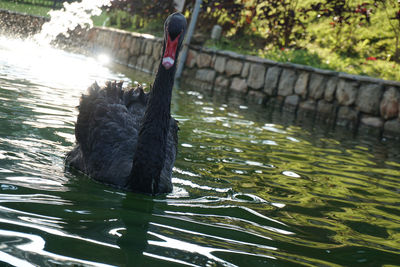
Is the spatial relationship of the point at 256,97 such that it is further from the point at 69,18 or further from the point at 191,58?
the point at 69,18

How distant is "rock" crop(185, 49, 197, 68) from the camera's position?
11.7 meters

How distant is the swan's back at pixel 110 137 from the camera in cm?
340

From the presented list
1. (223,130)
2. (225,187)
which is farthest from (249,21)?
(225,187)

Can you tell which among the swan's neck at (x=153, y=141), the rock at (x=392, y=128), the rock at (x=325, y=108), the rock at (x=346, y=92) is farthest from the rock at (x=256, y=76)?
the swan's neck at (x=153, y=141)

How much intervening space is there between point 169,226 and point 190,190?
930 millimetres

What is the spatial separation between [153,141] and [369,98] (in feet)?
19.1

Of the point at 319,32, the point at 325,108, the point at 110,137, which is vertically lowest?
the point at 110,137

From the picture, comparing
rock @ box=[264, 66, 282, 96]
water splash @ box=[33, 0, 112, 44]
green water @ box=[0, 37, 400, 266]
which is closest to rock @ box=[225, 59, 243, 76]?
rock @ box=[264, 66, 282, 96]

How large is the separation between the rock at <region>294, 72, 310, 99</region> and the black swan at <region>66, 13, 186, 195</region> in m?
5.33

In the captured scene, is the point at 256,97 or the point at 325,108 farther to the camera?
the point at 256,97

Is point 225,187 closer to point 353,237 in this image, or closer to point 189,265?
point 353,237

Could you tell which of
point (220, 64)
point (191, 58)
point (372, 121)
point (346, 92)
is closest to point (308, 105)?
point (346, 92)

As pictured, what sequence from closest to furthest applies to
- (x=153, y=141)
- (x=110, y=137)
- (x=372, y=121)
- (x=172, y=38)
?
(x=172, y=38)
(x=153, y=141)
(x=110, y=137)
(x=372, y=121)

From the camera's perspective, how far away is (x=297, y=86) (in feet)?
30.4
